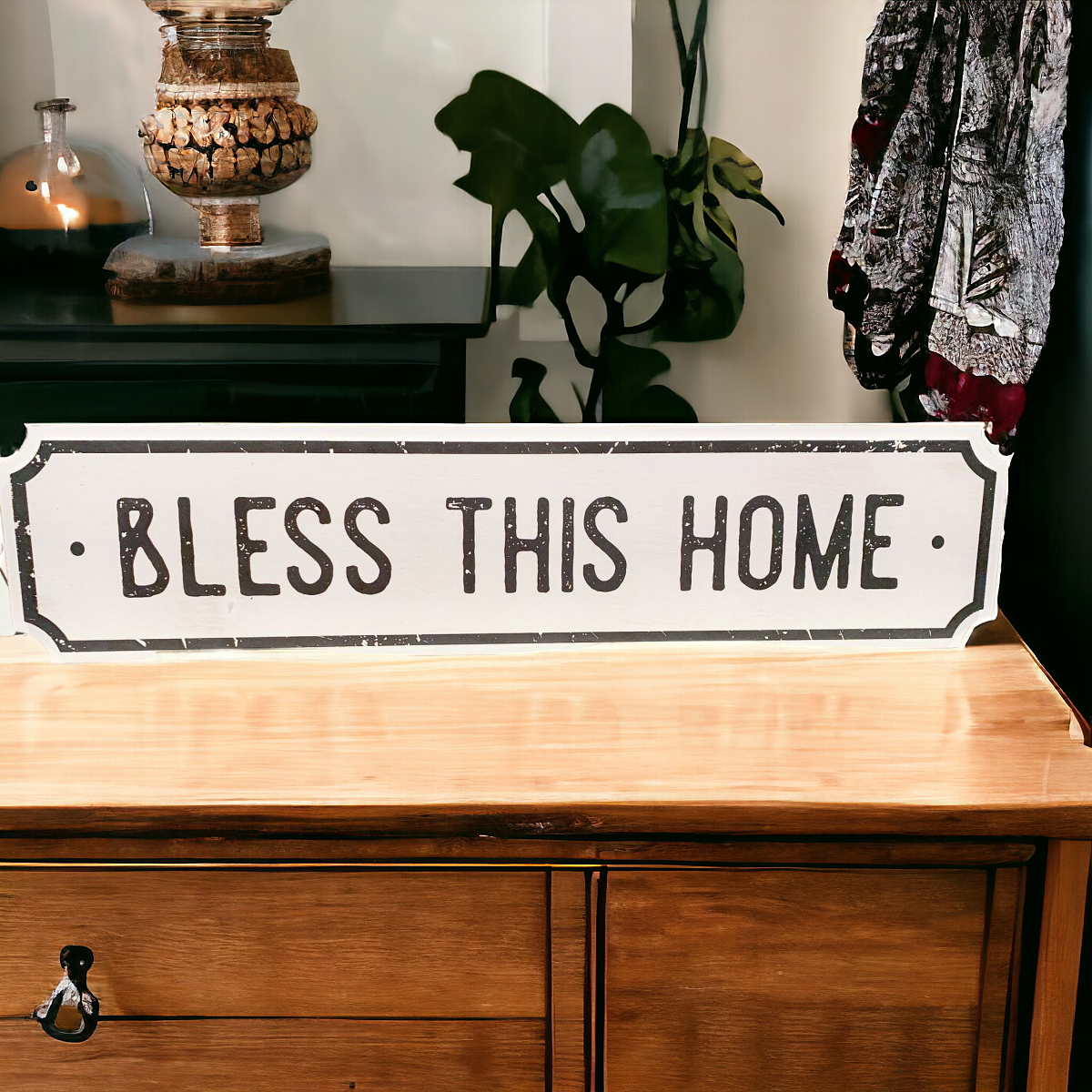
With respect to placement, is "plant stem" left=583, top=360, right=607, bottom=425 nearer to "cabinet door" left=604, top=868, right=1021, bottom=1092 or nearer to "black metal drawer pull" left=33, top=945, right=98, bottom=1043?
"cabinet door" left=604, top=868, right=1021, bottom=1092

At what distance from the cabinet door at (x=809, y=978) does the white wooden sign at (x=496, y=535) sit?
24 cm

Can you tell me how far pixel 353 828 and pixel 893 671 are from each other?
0.44 meters

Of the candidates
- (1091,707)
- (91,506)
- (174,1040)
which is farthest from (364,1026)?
(1091,707)

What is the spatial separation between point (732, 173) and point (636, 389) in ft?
0.71

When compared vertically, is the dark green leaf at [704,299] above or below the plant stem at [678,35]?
below

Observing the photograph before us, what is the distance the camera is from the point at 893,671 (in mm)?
842

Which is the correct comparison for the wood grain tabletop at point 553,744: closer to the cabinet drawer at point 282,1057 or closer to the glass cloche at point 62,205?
the cabinet drawer at point 282,1057

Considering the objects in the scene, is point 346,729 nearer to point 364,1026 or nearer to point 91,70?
point 364,1026

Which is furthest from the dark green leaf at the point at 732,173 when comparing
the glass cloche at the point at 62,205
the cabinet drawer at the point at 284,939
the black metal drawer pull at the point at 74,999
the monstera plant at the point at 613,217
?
the black metal drawer pull at the point at 74,999

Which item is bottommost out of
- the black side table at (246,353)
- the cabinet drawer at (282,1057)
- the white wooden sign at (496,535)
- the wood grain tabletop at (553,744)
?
the cabinet drawer at (282,1057)

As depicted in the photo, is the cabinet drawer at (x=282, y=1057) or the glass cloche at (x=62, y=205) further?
the glass cloche at (x=62, y=205)

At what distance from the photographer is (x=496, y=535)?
85 cm

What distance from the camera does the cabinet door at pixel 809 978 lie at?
0.69m

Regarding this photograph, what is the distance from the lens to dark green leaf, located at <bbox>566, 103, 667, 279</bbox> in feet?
3.12
